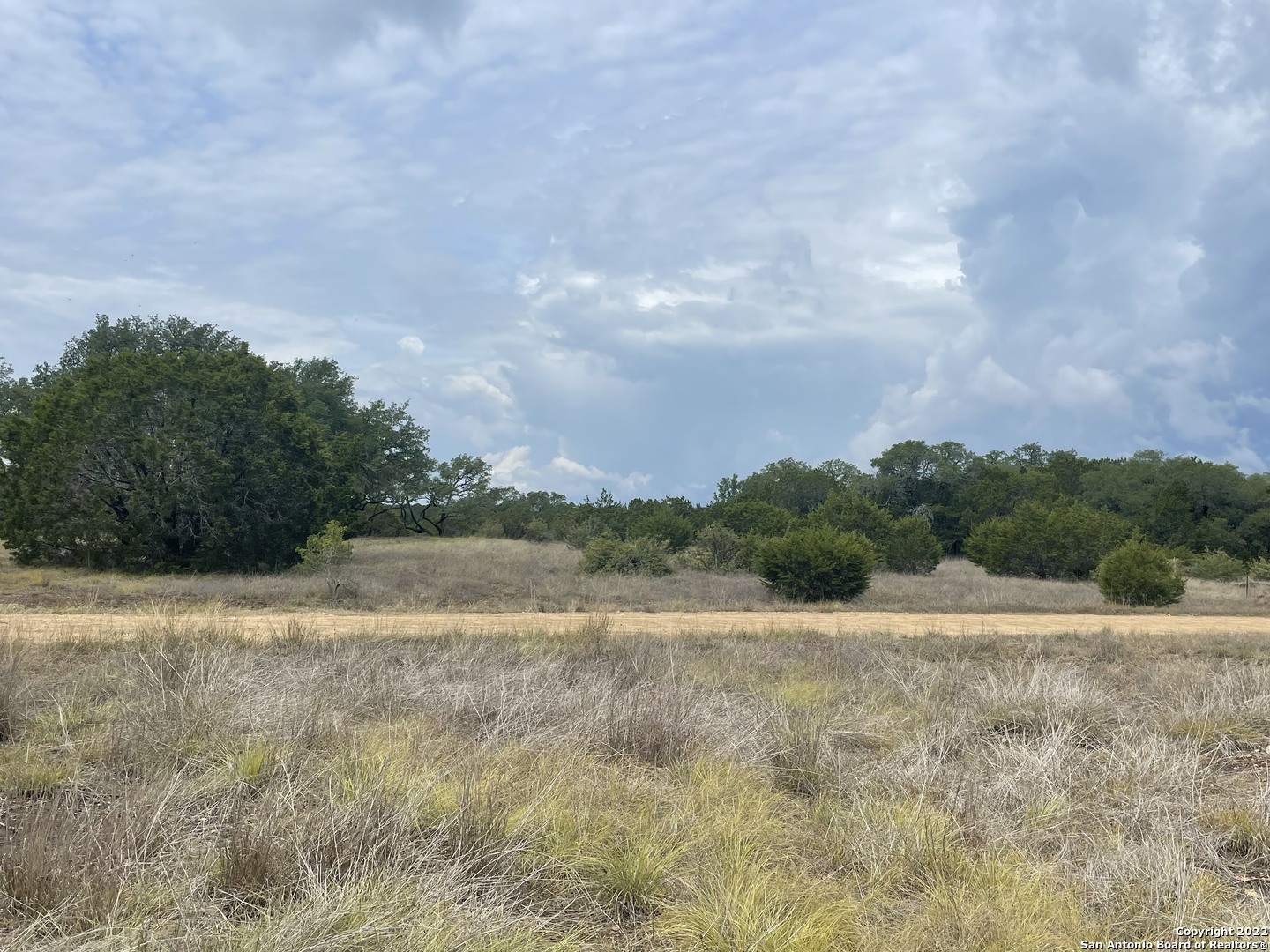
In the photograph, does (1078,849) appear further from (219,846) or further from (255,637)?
(255,637)

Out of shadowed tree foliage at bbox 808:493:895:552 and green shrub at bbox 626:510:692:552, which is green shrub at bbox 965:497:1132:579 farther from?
green shrub at bbox 626:510:692:552

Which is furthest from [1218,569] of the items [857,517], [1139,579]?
[1139,579]

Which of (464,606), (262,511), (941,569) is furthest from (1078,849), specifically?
(941,569)

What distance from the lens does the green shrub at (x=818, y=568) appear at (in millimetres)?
26328

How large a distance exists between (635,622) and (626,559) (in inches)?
617

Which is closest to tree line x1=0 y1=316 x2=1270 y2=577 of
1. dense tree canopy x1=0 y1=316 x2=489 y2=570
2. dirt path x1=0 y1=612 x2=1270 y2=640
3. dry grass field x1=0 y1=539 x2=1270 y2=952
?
dense tree canopy x1=0 y1=316 x2=489 y2=570

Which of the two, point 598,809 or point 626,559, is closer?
point 598,809

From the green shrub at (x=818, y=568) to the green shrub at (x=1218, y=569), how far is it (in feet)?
82.6

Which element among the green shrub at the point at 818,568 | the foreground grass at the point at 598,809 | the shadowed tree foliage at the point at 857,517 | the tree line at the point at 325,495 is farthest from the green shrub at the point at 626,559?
the foreground grass at the point at 598,809

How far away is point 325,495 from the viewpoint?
37.0 meters

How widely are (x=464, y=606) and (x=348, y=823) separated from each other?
54.3 ft

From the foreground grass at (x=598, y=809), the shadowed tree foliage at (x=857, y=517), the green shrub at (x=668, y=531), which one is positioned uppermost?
the shadowed tree foliage at (x=857, y=517)

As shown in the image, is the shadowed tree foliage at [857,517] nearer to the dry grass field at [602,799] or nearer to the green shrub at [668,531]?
the green shrub at [668,531]

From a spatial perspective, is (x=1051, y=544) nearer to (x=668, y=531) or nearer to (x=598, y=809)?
(x=668, y=531)
